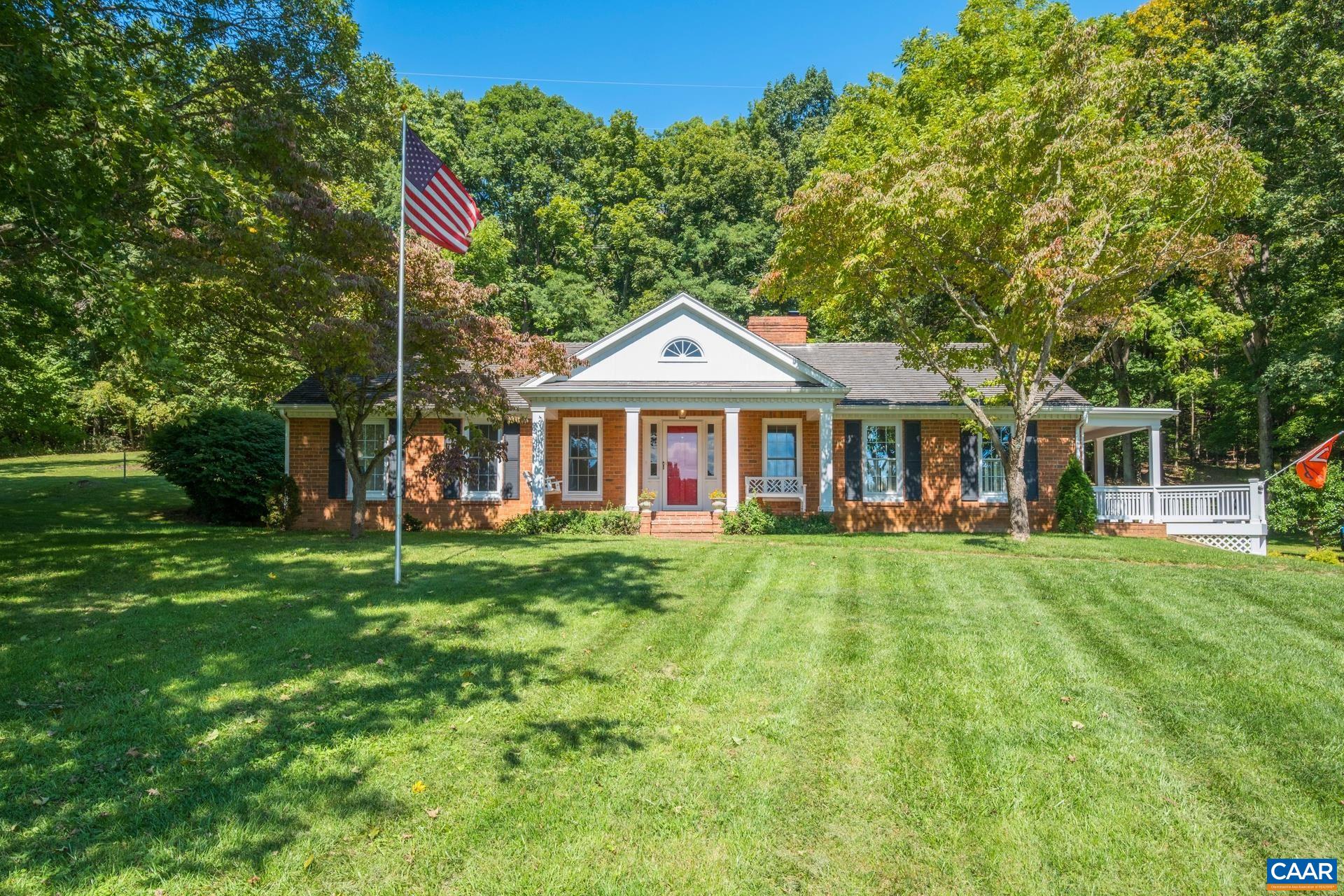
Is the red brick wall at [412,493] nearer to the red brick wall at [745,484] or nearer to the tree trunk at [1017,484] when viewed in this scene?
the red brick wall at [745,484]

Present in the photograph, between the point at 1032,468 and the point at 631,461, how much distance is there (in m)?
9.58

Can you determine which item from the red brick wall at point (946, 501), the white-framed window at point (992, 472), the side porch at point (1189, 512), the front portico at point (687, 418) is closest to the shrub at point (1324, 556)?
the side porch at point (1189, 512)

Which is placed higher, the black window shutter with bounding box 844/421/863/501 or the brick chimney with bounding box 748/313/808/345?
the brick chimney with bounding box 748/313/808/345

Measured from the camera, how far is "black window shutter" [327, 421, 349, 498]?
16.6 meters

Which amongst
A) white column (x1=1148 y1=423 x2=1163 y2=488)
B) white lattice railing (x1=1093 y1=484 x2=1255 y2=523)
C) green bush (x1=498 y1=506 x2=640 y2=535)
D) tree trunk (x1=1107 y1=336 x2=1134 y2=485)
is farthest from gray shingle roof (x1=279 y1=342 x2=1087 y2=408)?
tree trunk (x1=1107 y1=336 x2=1134 y2=485)

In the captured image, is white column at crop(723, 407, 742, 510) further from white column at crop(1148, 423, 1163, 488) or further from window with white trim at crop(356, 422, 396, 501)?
white column at crop(1148, 423, 1163, 488)

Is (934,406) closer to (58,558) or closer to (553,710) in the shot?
(553,710)

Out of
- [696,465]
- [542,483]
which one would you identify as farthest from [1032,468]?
[542,483]

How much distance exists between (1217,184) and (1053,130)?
9.07ft

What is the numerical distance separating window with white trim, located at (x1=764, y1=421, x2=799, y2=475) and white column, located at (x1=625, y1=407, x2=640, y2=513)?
337cm

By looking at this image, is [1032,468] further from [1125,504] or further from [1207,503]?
[1207,503]

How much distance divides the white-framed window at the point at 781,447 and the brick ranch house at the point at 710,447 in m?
0.04

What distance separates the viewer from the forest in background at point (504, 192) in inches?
279

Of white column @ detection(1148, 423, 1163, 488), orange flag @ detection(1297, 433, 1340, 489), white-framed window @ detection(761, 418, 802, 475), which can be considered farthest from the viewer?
white-framed window @ detection(761, 418, 802, 475)
